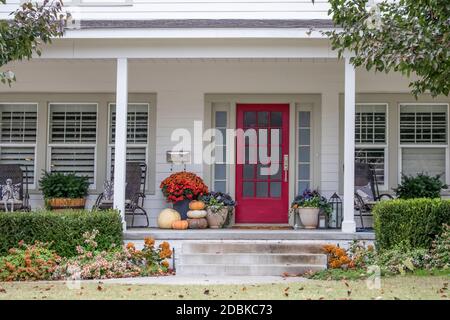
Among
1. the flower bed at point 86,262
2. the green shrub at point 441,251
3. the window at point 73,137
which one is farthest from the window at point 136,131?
the green shrub at point 441,251

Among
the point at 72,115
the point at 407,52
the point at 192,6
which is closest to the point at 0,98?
the point at 72,115

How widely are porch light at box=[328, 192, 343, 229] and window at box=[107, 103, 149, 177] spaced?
3429mm

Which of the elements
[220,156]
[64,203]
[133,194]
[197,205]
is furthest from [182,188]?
[64,203]

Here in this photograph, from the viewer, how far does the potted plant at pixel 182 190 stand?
12047 millimetres

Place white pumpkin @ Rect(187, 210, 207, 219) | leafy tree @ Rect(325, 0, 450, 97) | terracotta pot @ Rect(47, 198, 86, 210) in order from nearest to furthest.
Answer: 1. leafy tree @ Rect(325, 0, 450, 97)
2. white pumpkin @ Rect(187, 210, 207, 219)
3. terracotta pot @ Rect(47, 198, 86, 210)

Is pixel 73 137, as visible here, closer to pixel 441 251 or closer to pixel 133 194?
pixel 133 194

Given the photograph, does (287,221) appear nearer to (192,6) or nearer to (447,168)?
(447,168)

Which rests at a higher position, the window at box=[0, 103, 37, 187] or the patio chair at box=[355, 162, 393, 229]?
the window at box=[0, 103, 37, 187]

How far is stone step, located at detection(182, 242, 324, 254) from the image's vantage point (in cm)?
1034

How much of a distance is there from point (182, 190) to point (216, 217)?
2.50ft

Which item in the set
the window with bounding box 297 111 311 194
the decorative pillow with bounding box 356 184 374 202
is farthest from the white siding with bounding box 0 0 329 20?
the decorative pillow with bounding box 356 184 374 202

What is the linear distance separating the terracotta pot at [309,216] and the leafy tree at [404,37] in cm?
366

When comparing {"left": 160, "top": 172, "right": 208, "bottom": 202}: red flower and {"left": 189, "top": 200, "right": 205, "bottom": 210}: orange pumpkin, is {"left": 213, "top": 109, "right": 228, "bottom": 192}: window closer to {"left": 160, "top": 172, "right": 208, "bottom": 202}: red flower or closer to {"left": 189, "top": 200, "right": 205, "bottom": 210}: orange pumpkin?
{"left": 160, "top": 172, "right": 208, "bottom": 202}: red flower

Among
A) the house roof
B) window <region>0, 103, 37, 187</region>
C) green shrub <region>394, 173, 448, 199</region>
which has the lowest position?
green shrub <region>394, 173, 448, 199</region>
